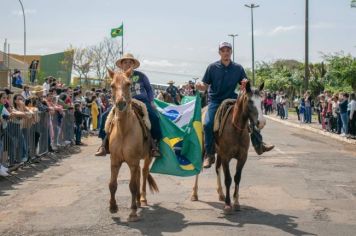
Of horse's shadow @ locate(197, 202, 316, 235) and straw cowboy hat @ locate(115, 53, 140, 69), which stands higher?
straw cowboy hat @ locate(115, 53, 140, 69)

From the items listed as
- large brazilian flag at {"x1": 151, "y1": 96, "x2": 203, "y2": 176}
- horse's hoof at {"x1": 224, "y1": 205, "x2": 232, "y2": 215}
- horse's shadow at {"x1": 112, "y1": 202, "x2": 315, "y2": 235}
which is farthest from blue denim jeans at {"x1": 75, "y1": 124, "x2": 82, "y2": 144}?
horse's hoof at {"x1": 224, "y1": 205, "x2": 232, "y2": 215}

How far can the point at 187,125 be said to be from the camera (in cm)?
1006

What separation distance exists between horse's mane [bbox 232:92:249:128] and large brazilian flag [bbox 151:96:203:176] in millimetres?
937

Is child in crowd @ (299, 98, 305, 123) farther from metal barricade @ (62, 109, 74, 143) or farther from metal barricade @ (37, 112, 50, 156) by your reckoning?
metal barricade @ (37, 112, 50, 156)

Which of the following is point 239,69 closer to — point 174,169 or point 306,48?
point 174,169

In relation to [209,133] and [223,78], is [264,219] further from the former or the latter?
[223,78]

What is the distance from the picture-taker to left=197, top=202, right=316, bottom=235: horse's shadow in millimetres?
7801

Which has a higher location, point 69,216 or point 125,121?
point 125,121

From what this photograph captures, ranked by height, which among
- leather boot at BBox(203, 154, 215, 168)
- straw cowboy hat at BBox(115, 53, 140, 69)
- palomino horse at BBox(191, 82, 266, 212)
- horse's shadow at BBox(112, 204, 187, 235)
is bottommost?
horse's shadow at BBox(112, 204, 187, 235)

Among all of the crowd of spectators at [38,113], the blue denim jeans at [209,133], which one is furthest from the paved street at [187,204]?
the blue denim jeans at [209,133]

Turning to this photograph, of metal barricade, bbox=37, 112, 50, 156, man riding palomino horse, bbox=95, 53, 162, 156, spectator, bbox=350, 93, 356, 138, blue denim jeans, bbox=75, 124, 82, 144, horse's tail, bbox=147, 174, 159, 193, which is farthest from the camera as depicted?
spectator, bbox=350, 93, 356, 138

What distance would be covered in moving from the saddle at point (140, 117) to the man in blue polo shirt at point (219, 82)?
4.05 feet

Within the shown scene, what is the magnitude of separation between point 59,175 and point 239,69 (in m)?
5.84

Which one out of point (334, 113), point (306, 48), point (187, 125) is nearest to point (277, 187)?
point (187, 125)
